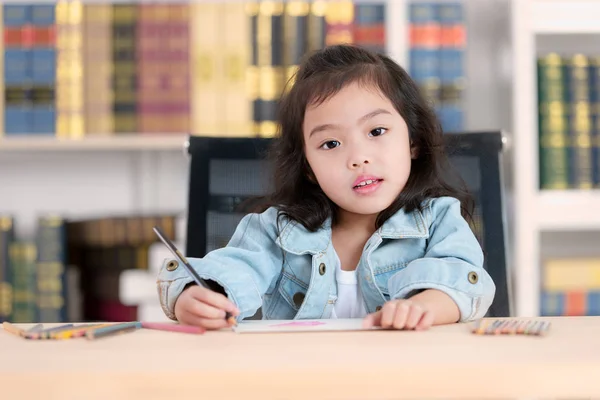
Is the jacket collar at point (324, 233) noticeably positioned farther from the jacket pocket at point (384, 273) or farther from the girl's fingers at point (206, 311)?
the girl's fingers at point (206, 311)

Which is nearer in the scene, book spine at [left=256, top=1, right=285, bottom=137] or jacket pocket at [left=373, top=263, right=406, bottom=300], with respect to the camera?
jacket pocket at [left=373, top=263, right=406, bottom=300]

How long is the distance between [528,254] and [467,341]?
1.70m

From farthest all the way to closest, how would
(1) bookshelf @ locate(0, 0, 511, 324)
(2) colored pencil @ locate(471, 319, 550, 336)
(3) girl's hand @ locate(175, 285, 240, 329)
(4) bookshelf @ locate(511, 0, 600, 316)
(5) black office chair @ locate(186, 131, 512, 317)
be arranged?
(1) bookshelf @ locate(0, 0, 511, 324)
(4) bookshelf @ locate(511, 0, 600, 316)
(5) black office chair @ locate(186, 131, 512, 317)
(3) girl's hand @ locate(175, 285, 240, 329)
(2) colored pencil @ locate(471, 319, 550, 336)

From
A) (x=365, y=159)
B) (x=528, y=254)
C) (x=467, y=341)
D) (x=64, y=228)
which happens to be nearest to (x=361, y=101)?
(x=365, y=159)

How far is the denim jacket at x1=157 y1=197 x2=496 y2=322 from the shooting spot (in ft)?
3.29

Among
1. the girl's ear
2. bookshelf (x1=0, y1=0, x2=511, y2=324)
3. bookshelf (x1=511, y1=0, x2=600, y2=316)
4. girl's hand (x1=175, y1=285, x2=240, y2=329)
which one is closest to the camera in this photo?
girl's hand (x1=175, y1=285, x2=240, y2=329)

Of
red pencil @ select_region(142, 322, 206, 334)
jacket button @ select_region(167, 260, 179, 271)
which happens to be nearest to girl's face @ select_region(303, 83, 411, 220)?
jacket button @ select_region(167, 260, 179, 271)

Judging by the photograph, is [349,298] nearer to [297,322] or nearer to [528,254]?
[297,322]

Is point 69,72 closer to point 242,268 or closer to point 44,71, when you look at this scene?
point 44,71

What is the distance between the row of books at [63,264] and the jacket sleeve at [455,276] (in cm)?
144

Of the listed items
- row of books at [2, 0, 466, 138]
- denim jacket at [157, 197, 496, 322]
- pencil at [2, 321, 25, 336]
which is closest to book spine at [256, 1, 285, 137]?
row of books at [2, 0, 466, 138]

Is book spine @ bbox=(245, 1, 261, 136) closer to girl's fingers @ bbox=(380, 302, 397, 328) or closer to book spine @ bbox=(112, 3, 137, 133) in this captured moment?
book spine @ bbox=(112, 3, 137, 133)

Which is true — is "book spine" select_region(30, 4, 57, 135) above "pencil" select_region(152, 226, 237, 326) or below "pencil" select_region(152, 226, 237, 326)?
above

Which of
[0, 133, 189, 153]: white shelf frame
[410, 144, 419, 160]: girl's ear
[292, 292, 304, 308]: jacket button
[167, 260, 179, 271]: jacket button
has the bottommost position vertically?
[292, 292, 304, 308]: jacket button
